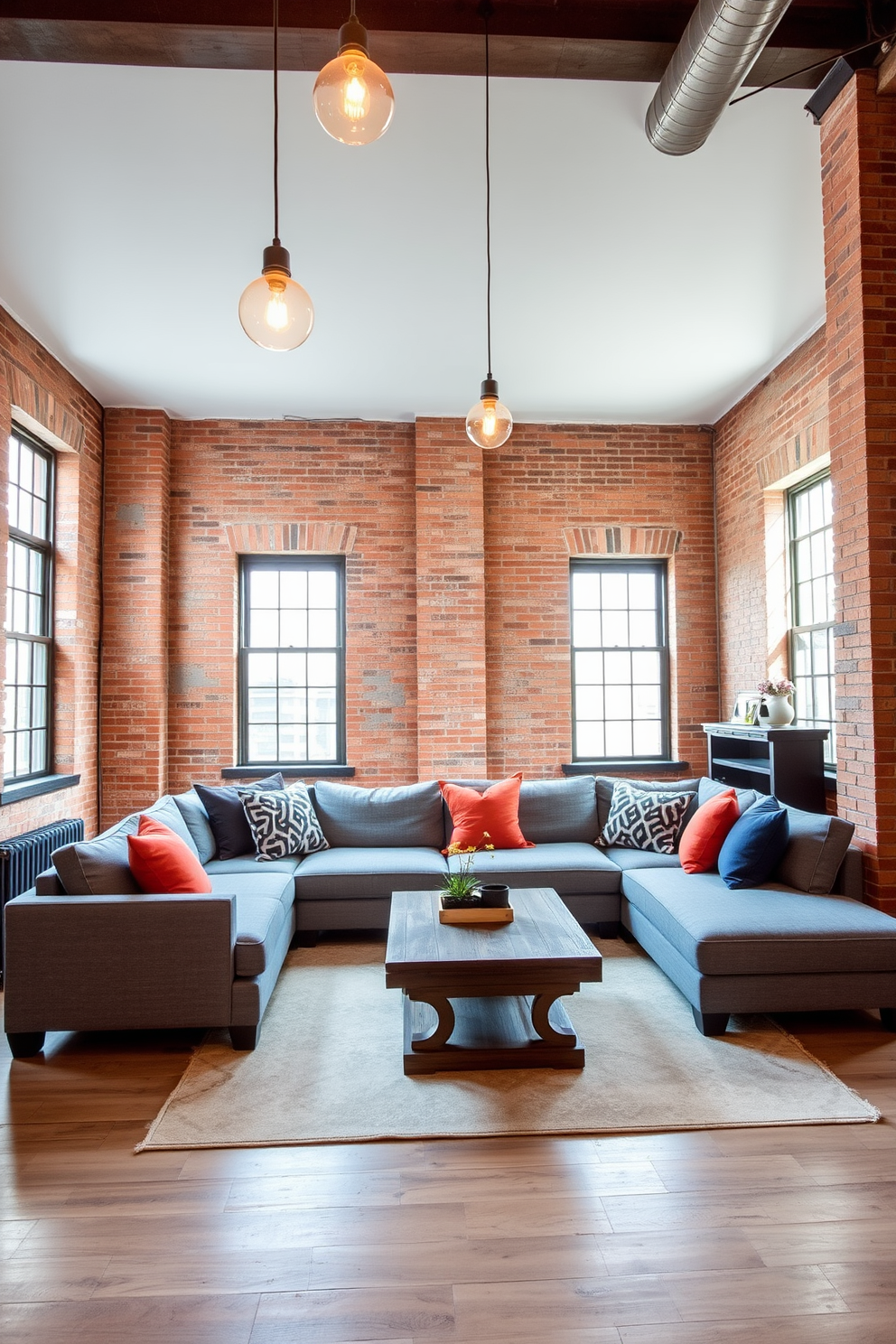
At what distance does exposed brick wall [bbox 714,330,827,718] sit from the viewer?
4914 mm

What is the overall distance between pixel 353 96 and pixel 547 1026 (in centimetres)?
291

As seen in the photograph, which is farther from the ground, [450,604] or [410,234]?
[410,234]

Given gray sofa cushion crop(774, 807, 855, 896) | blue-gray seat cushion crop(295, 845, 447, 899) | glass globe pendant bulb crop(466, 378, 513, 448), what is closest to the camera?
glass globe pendant bulb crop(466, 378, 513, 448)

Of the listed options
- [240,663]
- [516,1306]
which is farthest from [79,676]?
[516,1306]

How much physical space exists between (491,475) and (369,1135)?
16.2ft

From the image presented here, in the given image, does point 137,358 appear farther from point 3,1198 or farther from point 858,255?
point 3,1198

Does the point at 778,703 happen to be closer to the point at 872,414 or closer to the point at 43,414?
the point at 872,414

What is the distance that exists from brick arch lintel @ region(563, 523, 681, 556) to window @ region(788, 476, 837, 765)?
109 centimetres

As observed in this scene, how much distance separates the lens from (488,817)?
4.75 metres

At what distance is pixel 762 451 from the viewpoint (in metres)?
5.54

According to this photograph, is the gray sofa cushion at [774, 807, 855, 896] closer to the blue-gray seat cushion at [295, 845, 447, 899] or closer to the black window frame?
the black window frame

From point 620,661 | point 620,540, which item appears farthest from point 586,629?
point 620,540

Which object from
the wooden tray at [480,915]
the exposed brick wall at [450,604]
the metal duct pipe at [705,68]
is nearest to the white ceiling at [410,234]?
the metal duct pipe at [705,68]

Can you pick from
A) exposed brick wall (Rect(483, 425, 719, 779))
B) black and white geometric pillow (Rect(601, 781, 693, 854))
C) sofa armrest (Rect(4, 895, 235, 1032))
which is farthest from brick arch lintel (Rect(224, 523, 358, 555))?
sofa armrest (Rect(4, 895, 235, 1032))
